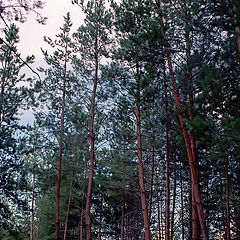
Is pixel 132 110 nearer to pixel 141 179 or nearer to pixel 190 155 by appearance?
pixel 141 179

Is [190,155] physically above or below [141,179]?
above

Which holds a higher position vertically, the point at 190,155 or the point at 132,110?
the point at 132,110

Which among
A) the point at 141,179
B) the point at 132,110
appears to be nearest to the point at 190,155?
the point at 141,179

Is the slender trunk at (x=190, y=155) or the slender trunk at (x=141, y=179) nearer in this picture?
the slender trunk at (x=190, y=155)

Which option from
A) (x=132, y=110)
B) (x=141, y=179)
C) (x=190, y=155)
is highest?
(x=132, y=110)

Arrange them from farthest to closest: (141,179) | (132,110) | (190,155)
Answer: (132,110), (141,179), (190,155)

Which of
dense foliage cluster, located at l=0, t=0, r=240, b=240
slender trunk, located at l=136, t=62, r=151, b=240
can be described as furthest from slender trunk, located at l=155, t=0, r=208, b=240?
slender trunk, located at l=136, t=62, r=151, b=240

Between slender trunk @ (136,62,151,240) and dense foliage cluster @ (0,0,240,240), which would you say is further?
slender trunk @ (136,62,151,240)

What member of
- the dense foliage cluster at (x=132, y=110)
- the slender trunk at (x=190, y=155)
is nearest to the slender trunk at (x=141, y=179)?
the dense foliage cluster at (x=132, y=110)

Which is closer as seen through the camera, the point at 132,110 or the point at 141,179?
the point at 141,179

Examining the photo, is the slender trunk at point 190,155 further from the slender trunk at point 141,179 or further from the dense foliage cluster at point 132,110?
the slender trunk at point 141,179

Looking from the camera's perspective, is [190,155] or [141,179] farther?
[141,179]

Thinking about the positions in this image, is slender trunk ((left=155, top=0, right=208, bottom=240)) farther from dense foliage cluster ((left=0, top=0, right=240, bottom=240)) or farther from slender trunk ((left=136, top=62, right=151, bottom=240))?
slender trunk ((left=136, top=62, right=151, bottom=240))

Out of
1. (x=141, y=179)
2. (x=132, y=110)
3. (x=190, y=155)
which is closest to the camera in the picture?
(x=190, y=155)
